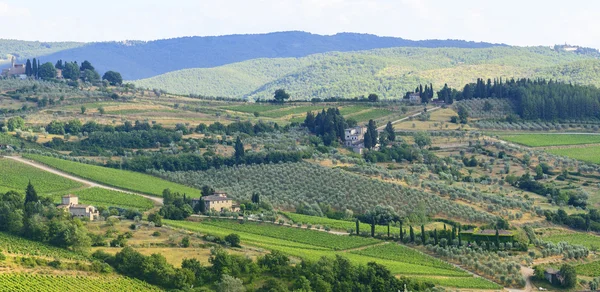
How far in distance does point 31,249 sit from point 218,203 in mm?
23604

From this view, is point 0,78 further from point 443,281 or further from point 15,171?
point 443,281

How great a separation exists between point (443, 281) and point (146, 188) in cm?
3752

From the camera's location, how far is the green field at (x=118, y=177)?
3944 inches

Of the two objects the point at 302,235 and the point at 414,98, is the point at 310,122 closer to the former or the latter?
the point at 414,98

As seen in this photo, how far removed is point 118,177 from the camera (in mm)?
103375

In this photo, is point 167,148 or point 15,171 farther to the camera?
point 167,148

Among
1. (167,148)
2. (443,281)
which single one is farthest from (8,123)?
(443,281)

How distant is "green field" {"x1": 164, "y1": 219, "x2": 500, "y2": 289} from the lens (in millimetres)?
71875

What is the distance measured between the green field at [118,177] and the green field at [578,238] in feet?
101

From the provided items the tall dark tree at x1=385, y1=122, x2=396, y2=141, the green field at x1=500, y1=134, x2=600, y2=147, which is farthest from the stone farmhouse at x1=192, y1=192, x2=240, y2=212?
the green field at x1=500, y1=134, x2=600, y2=147

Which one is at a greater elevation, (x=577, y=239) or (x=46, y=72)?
(x=46, y=72)

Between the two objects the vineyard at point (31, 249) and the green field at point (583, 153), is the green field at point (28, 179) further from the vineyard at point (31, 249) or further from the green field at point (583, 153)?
the green field at point (583, 153)

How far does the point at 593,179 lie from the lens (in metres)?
113

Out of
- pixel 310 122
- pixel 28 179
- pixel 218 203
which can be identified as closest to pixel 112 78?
pixel 310 122
